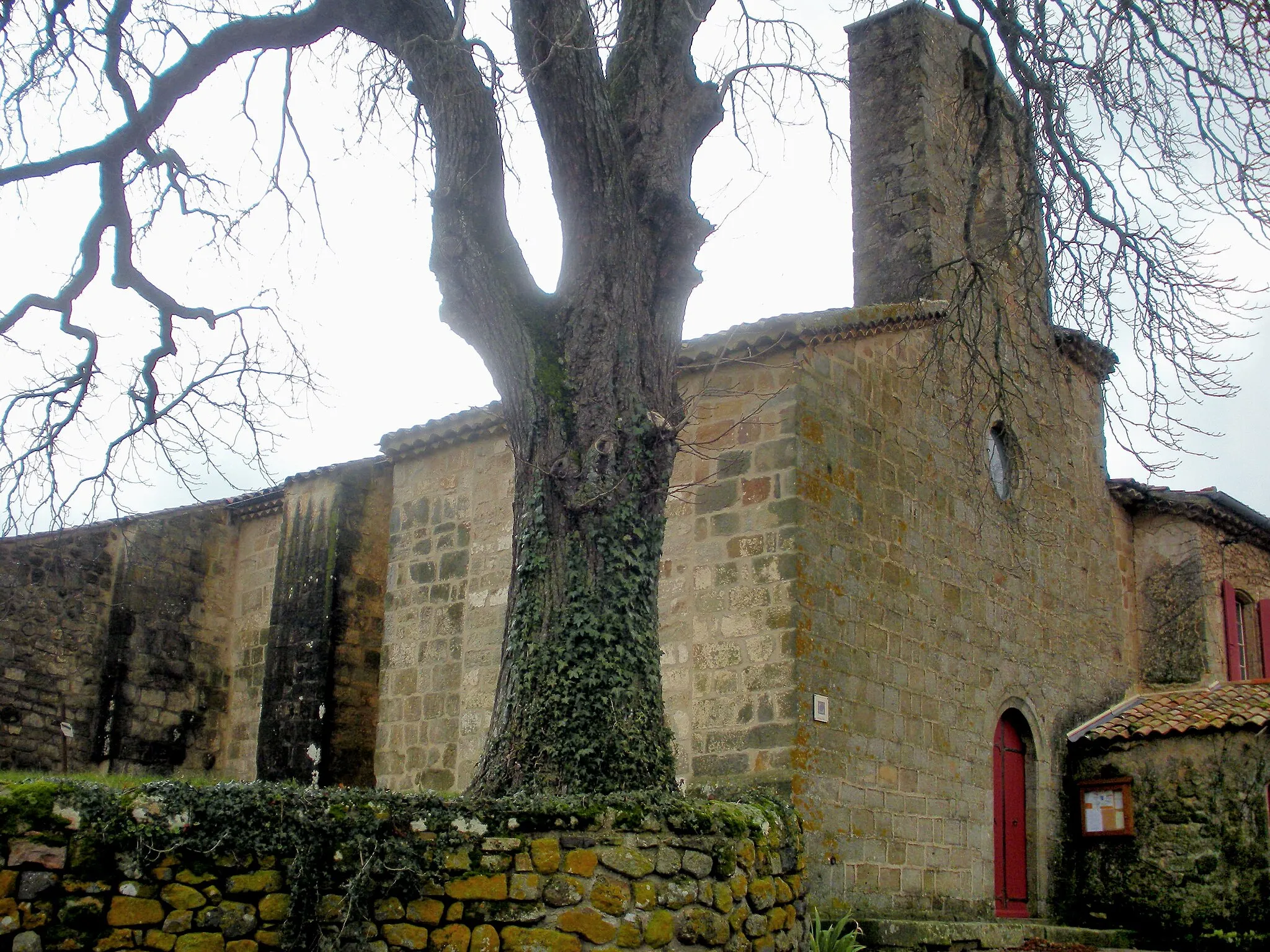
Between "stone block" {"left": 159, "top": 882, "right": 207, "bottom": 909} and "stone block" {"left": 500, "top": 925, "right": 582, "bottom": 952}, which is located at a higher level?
"stone block" {"left": 159, "top": 882, "right": 207, "bottom": 909}

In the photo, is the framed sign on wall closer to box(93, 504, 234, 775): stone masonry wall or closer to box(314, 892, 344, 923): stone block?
box(314, 892, 344, 923): stone block

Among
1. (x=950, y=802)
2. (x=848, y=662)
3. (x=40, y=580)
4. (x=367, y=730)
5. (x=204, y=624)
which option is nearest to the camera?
(x=848, y=662)

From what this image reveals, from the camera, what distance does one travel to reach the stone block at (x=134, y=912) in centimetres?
505

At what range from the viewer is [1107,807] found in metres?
12.7

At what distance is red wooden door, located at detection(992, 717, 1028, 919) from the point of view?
39.5 feet

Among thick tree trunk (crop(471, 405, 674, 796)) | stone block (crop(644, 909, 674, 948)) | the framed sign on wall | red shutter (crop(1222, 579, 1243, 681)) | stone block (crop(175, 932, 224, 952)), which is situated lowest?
stone block (crop(175, 932, 224, 952))

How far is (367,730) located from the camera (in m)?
12.9

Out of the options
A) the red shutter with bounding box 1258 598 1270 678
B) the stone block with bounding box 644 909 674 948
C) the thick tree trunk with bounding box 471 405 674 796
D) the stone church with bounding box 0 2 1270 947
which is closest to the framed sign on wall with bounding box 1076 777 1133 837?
the stone church with bounding box 0 2 1270 947

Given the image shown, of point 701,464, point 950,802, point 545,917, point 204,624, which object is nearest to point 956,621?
point 950,802

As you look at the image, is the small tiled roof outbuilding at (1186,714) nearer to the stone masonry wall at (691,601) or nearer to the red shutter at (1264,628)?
the red shutter at (1264,628)

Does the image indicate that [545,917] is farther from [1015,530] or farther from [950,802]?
[1015,530]

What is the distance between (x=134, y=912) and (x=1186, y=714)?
35.2 feet

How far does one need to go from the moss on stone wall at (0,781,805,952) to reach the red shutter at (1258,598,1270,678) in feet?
Answer: 38.3

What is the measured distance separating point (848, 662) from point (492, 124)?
17.0 feet
